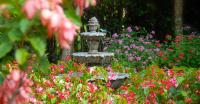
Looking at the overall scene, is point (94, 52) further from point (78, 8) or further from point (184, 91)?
point (78, 8)

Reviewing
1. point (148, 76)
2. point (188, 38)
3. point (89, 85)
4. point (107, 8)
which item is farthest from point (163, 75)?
point (107, 8)

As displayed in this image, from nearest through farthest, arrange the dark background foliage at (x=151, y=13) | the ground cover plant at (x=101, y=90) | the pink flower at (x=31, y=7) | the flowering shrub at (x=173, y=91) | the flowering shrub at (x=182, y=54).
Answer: the pink flower at (x=31, y=7) < the ground cover plant at (x=101, y=90) < the flowering shrub at (x=173, y=91) < the flowering shrub at (x=182, y=54) < the dark background foliage at (x=151, y=13)

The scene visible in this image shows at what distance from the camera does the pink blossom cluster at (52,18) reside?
5.75ft

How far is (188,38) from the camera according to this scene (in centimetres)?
1038

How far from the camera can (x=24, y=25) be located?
1883 mm

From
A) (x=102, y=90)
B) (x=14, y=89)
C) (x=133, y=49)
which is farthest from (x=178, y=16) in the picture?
(x=14, y=89)

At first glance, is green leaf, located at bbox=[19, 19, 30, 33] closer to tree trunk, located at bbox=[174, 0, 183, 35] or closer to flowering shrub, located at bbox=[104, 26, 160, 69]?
flowering shrub, located at bbox=[104, 26, 160, 69]

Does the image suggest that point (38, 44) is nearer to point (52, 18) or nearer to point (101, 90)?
point (52, 18)

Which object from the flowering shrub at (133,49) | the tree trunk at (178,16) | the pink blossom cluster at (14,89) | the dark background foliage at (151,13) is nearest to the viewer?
the pink blossom cluster at (14,89)

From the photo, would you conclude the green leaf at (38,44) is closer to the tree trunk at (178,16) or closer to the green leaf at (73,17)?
the green leaf at (73,17)

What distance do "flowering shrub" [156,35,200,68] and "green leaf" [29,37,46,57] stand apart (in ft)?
25.3

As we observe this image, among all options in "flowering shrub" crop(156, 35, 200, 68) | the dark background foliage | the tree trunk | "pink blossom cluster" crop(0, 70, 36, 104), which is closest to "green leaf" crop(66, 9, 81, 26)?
"pink blossom cluster" crop(0, 70, 36, 104)

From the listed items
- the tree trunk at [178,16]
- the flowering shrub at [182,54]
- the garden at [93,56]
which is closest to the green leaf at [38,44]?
the garden at [93,56]

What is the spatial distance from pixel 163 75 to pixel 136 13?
23.1 feet
